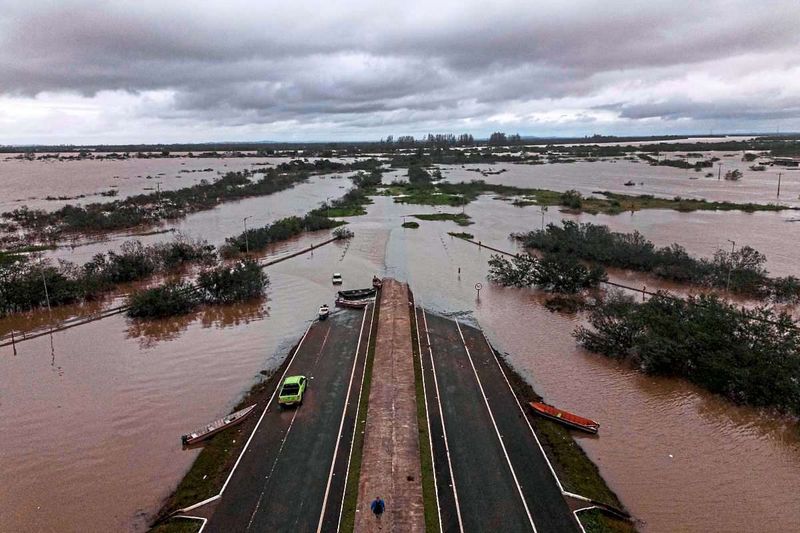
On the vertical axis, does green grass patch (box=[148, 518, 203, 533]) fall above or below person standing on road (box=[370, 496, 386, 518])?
below

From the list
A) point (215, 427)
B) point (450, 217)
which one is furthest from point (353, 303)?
point (450, 217)

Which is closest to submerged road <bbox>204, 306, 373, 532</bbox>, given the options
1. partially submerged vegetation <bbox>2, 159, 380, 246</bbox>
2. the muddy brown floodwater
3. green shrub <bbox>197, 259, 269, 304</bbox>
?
the muddy brown floodwater

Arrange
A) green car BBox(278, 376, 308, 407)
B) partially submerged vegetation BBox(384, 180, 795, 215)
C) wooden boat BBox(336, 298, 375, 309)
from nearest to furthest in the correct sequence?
green car BBox(278, 376, 308, 407) → wooden boat BBox(336, 298, 375, 309) → partially submerged vegetation BBox(384, 180, 795, 215)

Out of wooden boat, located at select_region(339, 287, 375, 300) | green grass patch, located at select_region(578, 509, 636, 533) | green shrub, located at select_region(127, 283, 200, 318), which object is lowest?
green grass patch, located at select_region(578, 509, 636, 533)

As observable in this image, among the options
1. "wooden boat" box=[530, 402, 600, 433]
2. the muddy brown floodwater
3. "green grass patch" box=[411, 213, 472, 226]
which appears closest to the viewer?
the muddy brown floodwater

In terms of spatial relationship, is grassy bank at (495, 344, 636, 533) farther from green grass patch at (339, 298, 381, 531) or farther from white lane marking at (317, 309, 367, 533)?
white lane marking at (317, 309, 367, 533)

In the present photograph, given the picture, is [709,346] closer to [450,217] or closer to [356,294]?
[356,294]

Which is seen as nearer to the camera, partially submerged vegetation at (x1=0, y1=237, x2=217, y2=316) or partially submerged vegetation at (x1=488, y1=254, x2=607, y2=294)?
partially submerged vegetation at (x1=0, y1=237, x2=217, y2=316)

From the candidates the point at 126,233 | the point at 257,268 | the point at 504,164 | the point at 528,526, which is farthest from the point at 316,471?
the point at 504,164
